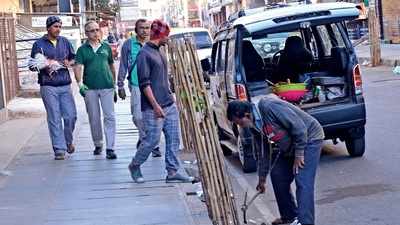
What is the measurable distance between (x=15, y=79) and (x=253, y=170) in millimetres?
12153

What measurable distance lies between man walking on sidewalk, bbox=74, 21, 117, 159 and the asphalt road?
1751 mm

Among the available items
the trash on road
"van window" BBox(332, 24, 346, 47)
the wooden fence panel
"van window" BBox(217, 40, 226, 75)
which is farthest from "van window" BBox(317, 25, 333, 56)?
the trash on road

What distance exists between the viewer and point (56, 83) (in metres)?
10.4

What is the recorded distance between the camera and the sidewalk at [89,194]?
7293mm

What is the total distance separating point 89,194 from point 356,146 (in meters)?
3.69

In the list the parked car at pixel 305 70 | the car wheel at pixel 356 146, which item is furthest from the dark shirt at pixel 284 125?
the car wheel at pixel 356 146

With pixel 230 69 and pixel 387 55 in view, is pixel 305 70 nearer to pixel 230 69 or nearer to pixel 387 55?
pixel 230 69

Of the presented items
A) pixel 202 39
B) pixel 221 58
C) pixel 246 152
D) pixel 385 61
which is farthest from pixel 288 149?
pixel 385 61

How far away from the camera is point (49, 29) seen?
10383mm

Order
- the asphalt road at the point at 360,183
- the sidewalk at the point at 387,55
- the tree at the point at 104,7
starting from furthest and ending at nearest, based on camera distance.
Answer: the tree at the point at 104,7 < the sidewalk at the point at 387,55 < the asphalt road at the point at 360,183

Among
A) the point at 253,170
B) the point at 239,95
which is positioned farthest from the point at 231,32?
the point at 253,170

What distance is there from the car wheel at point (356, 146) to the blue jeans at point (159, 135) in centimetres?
261

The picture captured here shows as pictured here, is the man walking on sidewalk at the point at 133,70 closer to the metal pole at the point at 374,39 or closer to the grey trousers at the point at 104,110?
the grey trousers at the point at 104,110

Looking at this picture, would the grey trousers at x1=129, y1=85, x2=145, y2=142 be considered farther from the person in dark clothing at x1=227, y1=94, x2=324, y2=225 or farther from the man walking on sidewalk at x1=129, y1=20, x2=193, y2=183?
the person in dark clothing at x1=227, y1=94, x2=324, y2=225
